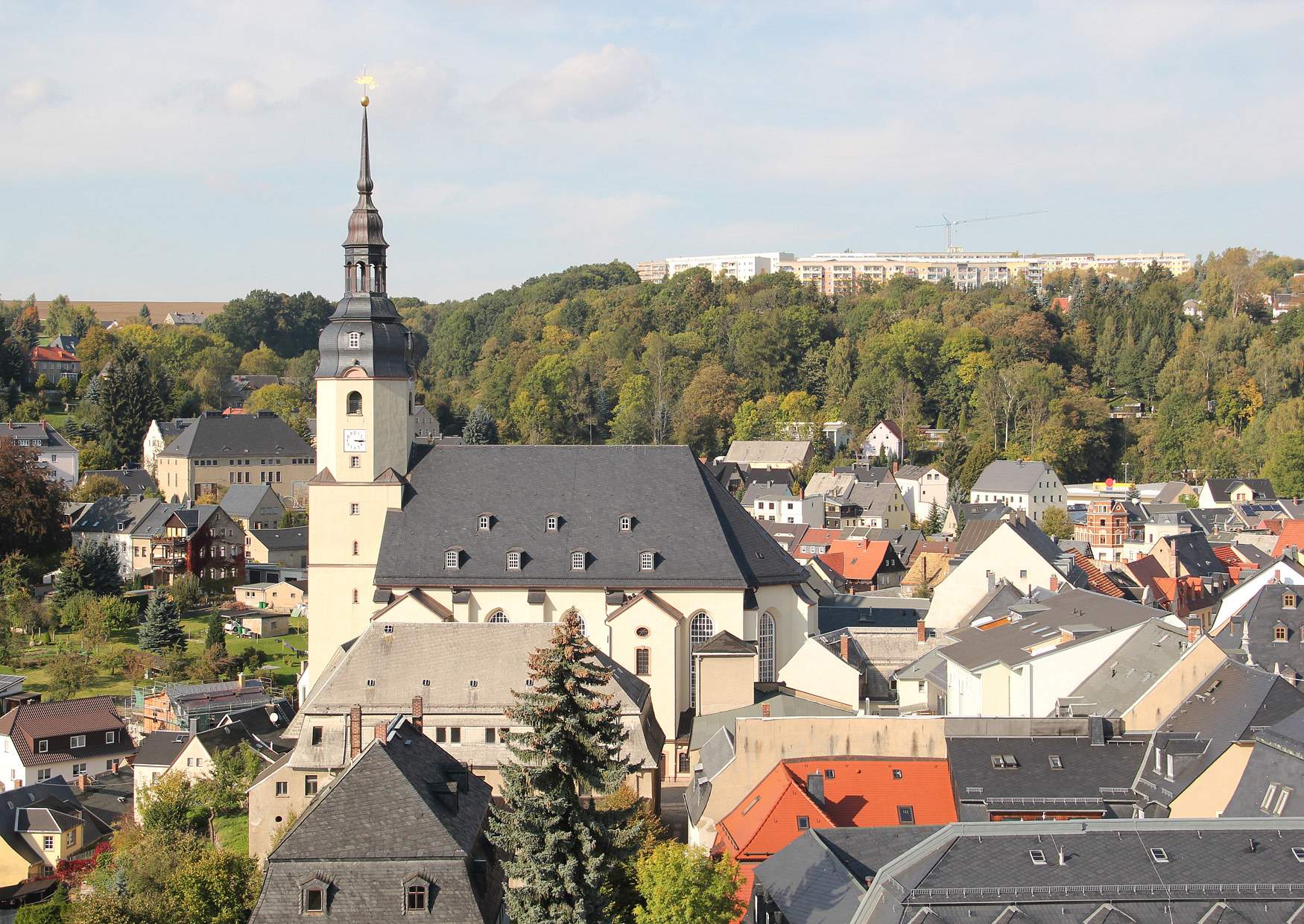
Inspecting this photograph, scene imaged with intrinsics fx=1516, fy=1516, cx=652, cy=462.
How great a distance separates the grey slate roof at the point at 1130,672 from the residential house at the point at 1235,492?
2783 inches

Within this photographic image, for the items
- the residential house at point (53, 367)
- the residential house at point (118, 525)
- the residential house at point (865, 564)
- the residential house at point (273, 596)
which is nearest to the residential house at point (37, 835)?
the residential house at point (273, 596)

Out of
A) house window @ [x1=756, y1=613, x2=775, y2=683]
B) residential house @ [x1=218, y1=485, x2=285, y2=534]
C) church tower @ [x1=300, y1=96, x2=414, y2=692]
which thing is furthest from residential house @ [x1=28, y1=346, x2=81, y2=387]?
house window @ [x1=756, y1=613, x2=775, y2=683]

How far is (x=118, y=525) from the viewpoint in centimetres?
9125

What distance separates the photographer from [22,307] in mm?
182375

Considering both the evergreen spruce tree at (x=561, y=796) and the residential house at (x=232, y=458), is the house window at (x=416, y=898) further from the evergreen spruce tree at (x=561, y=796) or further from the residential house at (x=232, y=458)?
the residential house at (x=232, y=458)

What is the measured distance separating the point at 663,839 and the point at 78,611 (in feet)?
159

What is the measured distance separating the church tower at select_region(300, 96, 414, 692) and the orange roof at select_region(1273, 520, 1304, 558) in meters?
51.4

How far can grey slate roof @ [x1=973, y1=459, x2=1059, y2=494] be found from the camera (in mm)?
108125

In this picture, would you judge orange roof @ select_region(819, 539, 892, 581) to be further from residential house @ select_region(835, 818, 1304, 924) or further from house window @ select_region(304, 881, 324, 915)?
house window @ select_region(304, 881, 324, 915)

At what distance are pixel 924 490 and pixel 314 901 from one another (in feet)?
305

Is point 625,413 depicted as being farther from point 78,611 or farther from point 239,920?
point 239,920

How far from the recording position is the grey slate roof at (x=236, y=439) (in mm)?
109812

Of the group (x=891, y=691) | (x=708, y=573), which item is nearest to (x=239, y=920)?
(x=708, y=573)

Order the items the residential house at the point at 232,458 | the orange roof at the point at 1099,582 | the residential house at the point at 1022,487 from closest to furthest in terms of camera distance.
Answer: the orange roof at the point at 1099,582, the residential house at the point at 1022,487, the residential house at the point at 232,458
